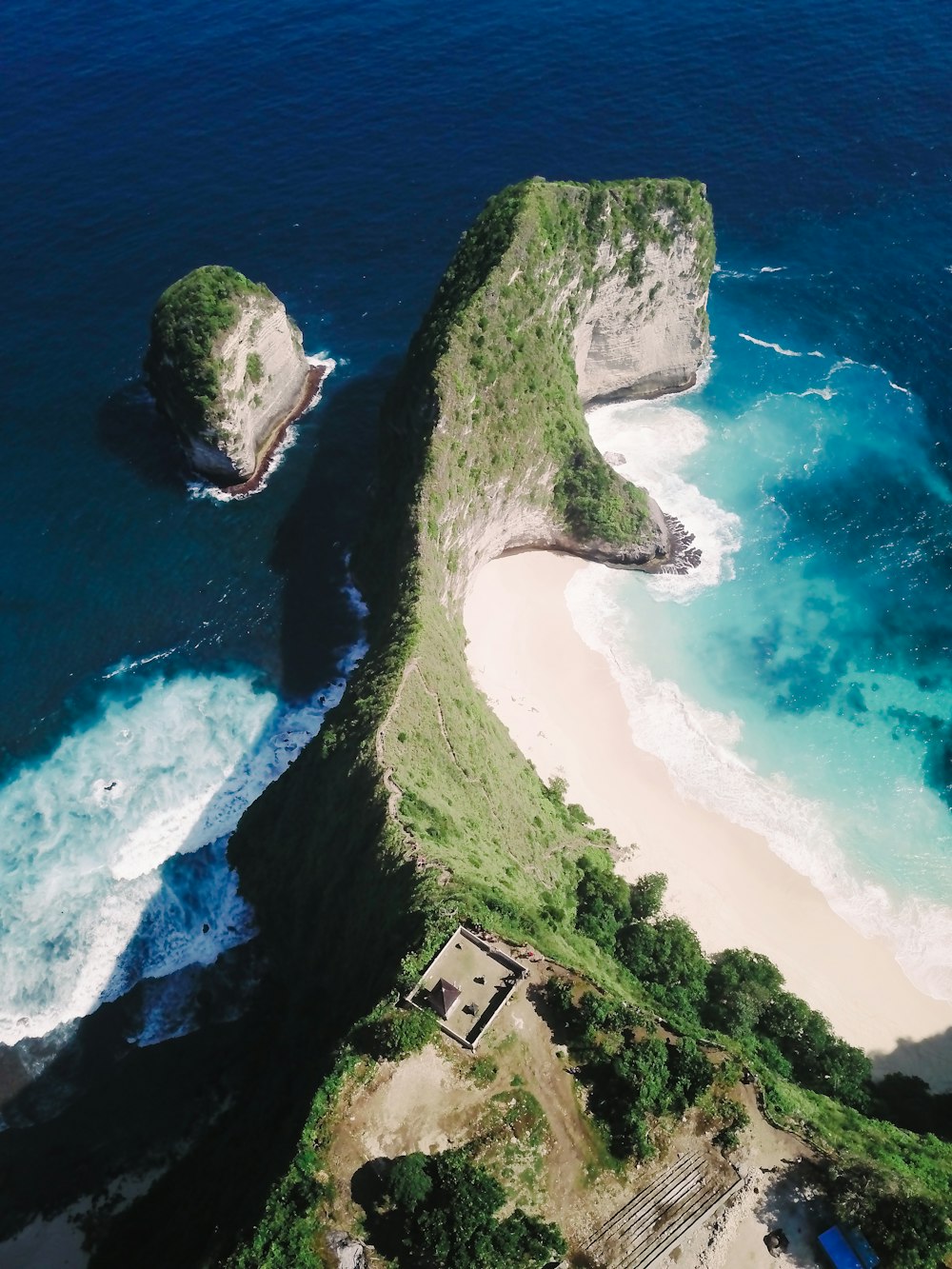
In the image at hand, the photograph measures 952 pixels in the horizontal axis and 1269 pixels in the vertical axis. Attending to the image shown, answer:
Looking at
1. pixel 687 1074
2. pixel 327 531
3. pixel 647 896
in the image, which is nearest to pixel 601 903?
pixel 647 896

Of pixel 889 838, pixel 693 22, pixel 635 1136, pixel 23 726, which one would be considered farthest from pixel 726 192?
pixel 635 1136

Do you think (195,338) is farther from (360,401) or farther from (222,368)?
(360,401)

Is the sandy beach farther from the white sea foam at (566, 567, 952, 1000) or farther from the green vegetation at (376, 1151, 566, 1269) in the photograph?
the green vegetation at (376, 1151, 566, 1269)

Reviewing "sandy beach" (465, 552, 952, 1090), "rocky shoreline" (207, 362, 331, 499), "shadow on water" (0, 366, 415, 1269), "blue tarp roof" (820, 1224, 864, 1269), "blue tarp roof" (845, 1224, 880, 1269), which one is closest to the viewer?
"blue tarp roof" (845, 1224, 880, 1269)

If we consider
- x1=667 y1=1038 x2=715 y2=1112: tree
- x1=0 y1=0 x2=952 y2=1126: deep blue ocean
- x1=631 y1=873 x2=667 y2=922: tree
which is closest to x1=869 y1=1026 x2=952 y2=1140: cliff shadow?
x1=0 y1=0 x2=952 y2=1126: deep blue ocean

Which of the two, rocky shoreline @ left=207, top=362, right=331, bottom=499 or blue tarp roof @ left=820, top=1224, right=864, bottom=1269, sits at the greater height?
rocky shoreline @ left=207, top=362, right=331, bottom=499
